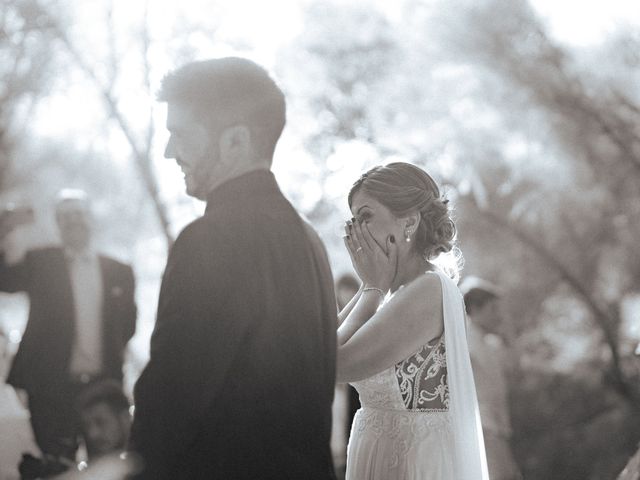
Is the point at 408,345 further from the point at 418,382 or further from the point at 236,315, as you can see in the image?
the point at 236,315

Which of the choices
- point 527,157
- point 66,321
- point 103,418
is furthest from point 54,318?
point 527,157

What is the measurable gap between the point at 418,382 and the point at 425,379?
2 cm

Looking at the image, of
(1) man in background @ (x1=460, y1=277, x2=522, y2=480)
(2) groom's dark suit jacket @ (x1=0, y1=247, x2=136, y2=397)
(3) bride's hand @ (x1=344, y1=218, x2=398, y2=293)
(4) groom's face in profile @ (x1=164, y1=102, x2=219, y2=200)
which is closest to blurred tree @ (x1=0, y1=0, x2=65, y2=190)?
(2) groom's dark suit jacket @ (x1=0, y1=247, x2=136, y2=397)

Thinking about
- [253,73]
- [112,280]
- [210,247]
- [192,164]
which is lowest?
[210,247]

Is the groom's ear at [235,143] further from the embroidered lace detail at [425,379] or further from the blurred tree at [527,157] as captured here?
the blurred tree at [527,157]

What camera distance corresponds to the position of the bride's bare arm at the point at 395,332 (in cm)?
251

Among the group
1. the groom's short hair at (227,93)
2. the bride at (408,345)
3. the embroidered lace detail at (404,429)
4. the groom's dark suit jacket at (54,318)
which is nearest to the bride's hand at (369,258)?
the bride at (408,345)

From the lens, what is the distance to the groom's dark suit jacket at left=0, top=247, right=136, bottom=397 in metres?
4.97

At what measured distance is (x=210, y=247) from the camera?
184cm

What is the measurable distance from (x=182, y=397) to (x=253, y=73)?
2.23 ft

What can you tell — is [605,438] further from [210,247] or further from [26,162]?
[26,162]

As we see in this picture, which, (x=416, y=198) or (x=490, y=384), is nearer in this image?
(x=416, y=198)

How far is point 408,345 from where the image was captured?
2.56m

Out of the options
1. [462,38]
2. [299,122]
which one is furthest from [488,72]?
[299,122]
